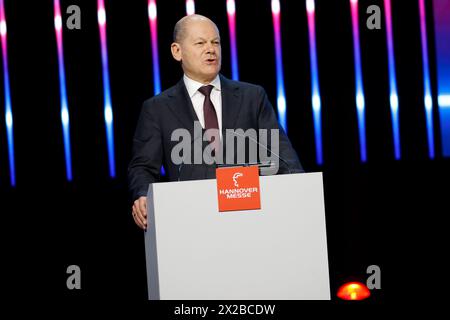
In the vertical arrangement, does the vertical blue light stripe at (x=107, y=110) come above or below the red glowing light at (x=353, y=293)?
above

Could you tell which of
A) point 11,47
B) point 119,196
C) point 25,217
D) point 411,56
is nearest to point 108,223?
point 119,196

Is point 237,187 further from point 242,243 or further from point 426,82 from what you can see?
point 426,82

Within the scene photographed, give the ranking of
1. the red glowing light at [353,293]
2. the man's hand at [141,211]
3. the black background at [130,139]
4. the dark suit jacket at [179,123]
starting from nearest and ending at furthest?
the man's hand at [141,211] < the dark suit jacket at [179,123] < the red glowing light at [353,293] < the black background at [130,139]

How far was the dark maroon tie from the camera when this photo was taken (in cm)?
260

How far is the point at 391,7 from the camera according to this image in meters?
3.83

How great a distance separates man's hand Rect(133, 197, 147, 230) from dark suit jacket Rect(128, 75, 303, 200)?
0.21 m

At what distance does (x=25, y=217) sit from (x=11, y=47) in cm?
88

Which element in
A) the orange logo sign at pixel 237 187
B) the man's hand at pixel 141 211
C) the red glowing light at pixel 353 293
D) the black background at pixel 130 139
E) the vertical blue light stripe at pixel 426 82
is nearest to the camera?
the orange logo sign at pixel 237 187

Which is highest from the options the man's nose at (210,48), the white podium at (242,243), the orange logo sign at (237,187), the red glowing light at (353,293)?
the man's nose at (210,48)

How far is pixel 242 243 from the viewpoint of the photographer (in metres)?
1.99

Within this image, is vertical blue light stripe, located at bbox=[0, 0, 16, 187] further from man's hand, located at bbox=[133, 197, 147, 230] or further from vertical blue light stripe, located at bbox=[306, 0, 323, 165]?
man's hand, located at bbox=[133, 197, 147, 230]

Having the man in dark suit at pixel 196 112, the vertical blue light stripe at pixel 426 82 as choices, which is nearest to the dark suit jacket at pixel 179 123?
the man in dark suit at pixel 196 112

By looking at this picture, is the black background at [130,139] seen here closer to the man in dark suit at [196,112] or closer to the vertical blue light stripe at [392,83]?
the vertical blue light stripe at [392,83]

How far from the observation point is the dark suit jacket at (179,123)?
2.54 meters
